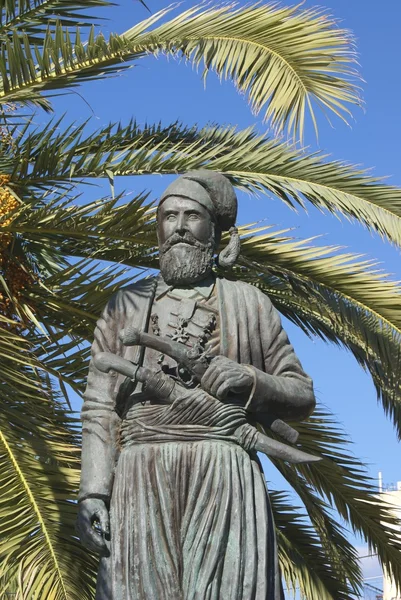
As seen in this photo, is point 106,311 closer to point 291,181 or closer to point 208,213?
point 208,213

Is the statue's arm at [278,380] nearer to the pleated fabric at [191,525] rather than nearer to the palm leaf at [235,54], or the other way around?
the pleated fabric at [191,525]

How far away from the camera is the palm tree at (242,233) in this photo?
11445mm

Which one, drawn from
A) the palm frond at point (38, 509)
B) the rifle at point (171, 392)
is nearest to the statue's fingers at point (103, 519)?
the rifle at point (171, 392)

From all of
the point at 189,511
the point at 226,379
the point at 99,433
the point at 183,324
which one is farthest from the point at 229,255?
the point at 189,511

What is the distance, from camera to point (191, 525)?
689 centimetres

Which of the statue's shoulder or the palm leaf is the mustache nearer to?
the statue's shoulder

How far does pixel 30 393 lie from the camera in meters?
11.2

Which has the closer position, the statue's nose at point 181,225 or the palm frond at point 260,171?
the statue's nose at point 181,225

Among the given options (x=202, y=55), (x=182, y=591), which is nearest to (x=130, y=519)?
(x=182, y=591)

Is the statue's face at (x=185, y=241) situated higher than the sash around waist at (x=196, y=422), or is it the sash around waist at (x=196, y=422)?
the statue's face at (x=185, y=241)

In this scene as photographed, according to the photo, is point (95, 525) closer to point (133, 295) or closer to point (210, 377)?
point (210, 377)

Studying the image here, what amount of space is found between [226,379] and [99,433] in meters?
0.68

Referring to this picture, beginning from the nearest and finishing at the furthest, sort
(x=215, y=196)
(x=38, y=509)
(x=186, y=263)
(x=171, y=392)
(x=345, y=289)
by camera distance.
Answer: (x=171, y=392)
(x=186, y=263)
(x=215, y=196)
(x=38, y=509)
(x=345, y=289)

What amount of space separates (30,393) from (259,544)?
4597 mm
